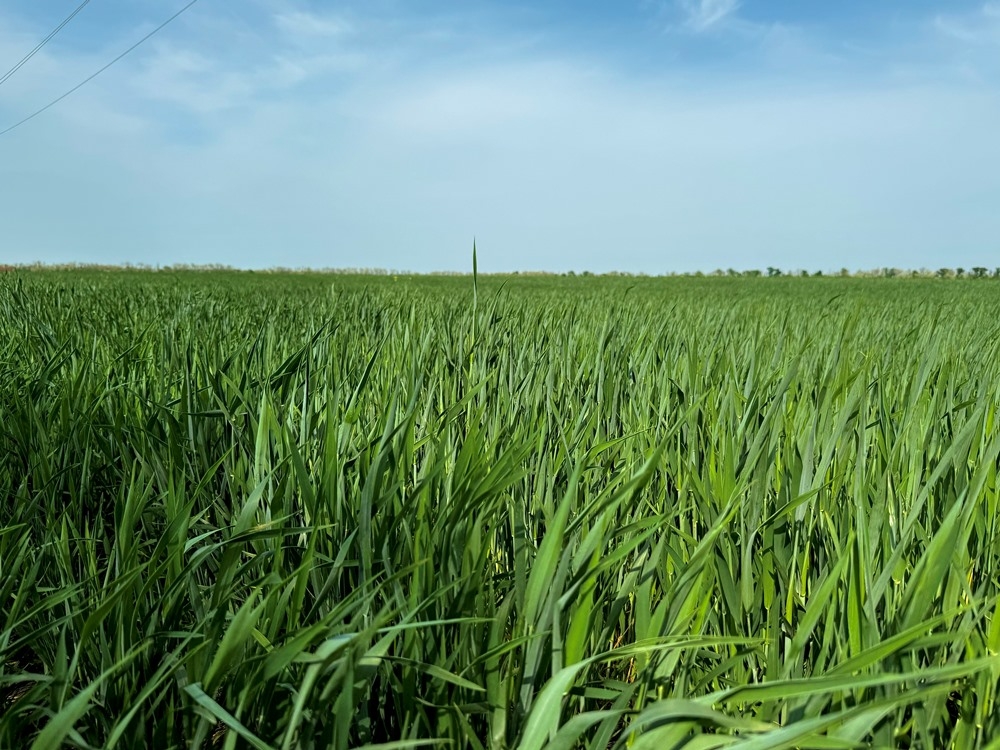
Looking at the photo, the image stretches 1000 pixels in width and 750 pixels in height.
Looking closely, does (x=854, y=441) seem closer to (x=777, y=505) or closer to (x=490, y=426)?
(x=777, y=505)

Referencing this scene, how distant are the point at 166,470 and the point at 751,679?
3.50 feet

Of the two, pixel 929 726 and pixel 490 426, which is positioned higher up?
pixel 490 426

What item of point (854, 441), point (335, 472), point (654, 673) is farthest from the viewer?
point (854, 441)

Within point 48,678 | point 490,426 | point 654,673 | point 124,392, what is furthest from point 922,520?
point 124,392

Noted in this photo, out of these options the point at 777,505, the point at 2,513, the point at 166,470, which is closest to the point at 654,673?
the point at 777,505

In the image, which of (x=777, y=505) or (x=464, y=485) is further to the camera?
(x=777, y=505)

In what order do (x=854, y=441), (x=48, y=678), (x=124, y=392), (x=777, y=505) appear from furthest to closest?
(x=124, y=392) → (x=854, y=441) → (x=777, y=505) → (x=48, y=678)

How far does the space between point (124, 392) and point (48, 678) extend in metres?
1.30

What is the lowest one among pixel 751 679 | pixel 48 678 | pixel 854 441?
pixel 751 679

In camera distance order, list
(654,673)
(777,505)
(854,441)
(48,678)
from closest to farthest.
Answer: (48,678) → (654,673) → (777,505) → (854,441)

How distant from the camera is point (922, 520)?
1.18 m

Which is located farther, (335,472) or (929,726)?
(335,472)

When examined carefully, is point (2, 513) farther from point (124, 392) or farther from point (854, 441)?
point (854, 441)

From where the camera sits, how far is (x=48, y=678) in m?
0.68
